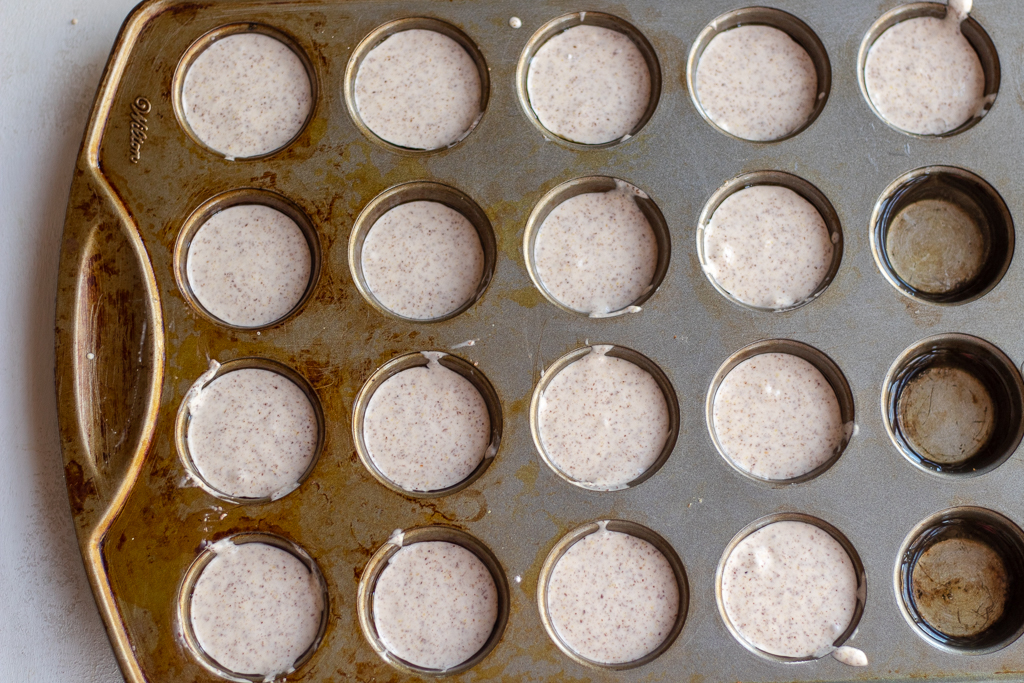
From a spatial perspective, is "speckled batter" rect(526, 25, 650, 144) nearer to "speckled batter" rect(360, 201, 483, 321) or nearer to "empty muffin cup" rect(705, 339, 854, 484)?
"speckled batter" rect(360, 201, 483, 321)

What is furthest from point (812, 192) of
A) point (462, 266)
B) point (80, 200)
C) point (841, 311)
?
point (80, 200)

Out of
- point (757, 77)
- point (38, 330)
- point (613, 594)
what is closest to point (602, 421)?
point (613, 594)

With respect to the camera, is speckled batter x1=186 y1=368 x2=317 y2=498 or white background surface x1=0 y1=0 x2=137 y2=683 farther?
white background surface x1=0 y1=0 x2=137 y2=683

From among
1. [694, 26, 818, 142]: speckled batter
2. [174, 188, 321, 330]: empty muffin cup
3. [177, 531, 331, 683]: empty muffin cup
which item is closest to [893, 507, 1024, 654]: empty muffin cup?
[694, 26, 818, 142]: speckled batter

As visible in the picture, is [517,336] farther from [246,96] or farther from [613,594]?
[246,96]

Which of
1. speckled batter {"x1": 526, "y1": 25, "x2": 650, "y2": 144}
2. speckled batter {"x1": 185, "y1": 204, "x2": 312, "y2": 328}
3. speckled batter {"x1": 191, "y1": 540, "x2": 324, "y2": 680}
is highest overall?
speckled batter {"x1": 526, "y1": 25, "x2": 650, "y2": 144}

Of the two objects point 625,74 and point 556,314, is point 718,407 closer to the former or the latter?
point 556,314

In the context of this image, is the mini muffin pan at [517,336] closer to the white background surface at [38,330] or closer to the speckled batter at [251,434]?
the speckled batter at [251,434]
